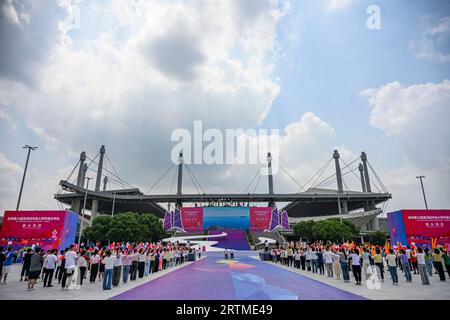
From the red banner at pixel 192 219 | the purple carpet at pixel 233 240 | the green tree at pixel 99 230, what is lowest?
the purple carpet at pixel 233 240

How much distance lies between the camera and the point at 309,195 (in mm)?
75625

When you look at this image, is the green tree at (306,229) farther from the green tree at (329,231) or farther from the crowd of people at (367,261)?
the crowd of people at (367,261)

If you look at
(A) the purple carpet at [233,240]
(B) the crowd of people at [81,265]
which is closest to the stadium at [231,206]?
(A) the purple carpet at [233,240]

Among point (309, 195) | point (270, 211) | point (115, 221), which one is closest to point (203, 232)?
point (270, 211)

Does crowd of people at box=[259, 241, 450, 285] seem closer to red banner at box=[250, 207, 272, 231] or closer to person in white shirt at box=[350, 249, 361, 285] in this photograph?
person in white shirt at box=[350, 249, 361, 285]

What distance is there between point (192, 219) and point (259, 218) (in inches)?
650

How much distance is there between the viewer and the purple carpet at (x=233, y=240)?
5269 centimetres

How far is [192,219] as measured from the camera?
60156 millimetres

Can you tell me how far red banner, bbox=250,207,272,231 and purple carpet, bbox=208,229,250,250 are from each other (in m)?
3.91

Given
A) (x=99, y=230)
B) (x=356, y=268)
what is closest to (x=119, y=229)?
(x=99, y=230)

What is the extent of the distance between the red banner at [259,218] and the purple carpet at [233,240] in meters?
3.91
